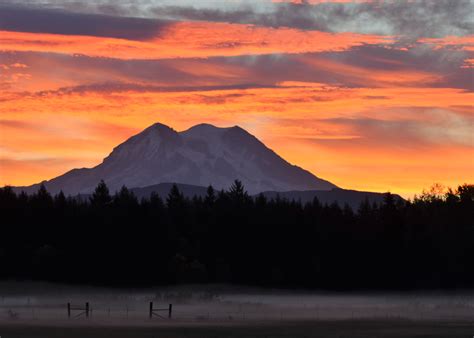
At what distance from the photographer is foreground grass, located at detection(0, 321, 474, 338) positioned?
249ft

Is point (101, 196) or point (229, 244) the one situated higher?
point (101, 196)

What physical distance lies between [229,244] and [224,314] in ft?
222

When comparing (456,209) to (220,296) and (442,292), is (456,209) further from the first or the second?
(220,296)

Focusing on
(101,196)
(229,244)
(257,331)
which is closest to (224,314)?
(257,331)

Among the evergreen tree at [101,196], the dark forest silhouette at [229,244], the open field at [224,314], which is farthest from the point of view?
the evergreen tree at [101,196]

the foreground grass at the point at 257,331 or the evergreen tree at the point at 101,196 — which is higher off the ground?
the evergreen tree at the point at 101,196

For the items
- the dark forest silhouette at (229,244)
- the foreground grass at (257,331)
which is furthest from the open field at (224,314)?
the dark forest silhouette at (229,244)

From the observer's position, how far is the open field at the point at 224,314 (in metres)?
80.0

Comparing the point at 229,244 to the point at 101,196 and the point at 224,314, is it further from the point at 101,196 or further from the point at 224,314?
the point at 224,314

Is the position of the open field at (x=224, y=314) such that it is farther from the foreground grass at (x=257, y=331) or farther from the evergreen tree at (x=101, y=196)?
the evergreen tree at (x=101, y=196)

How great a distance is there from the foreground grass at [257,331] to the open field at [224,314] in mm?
71

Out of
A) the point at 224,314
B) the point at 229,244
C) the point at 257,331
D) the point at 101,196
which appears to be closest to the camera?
the point at 257,331

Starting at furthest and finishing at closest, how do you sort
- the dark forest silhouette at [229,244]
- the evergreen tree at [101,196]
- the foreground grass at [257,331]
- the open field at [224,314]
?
the evergreen tree at [101,196] → the dark forest silhouette at [229,244] → the open field at [224,314] → the foreground grass at [257,331]

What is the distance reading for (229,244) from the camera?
174 metres
